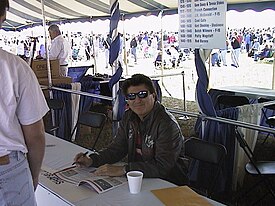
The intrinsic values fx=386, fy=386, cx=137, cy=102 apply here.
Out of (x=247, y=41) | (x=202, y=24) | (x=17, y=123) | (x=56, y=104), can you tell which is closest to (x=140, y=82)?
(x=202, y=24)

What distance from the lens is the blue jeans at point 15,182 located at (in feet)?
3.76

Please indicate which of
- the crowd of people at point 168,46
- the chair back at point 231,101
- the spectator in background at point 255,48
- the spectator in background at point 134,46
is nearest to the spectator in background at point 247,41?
the crowd of people at point 168,46

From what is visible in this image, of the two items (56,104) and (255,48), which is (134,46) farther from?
(56,104)

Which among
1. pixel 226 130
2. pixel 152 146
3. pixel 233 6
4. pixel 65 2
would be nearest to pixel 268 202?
pixel 226 130

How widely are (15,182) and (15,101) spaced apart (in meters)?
0.25

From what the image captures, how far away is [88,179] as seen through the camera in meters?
1.74

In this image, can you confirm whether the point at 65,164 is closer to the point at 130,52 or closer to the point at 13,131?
the point at 13,131

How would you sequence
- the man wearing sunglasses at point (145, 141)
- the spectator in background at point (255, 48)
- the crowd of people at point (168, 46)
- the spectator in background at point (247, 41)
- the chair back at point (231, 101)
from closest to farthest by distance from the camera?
the man wearing sunglasses at point (145, 141), the chair back at point (231, 101), the crowd of people at point (168, 46), the spectator in background at point (247, 41), the spectator in background at point (255, 48)

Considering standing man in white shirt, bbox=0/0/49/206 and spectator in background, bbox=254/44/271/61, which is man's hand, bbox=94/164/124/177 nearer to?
standing man in white shirt, bbox=0/0/49/206

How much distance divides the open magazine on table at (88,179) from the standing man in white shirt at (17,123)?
1.45 ft

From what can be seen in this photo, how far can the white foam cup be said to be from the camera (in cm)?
154

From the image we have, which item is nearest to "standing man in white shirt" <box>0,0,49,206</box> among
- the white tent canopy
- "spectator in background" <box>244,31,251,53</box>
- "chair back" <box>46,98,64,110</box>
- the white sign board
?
the white sign board

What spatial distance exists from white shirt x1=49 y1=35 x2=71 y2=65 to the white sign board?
314 cm

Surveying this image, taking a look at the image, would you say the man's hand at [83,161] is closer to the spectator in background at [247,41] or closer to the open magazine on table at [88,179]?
the open magazine on table at [88,179]
